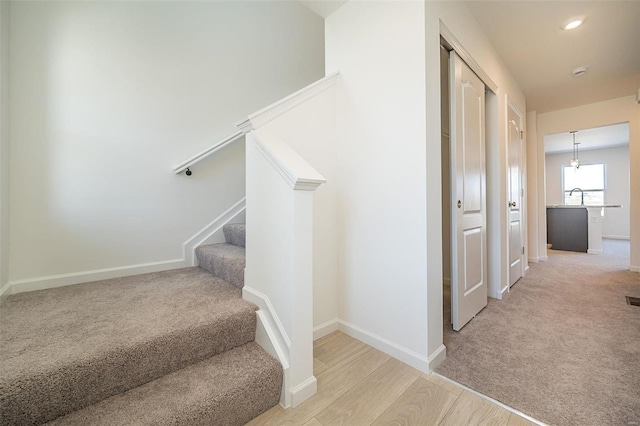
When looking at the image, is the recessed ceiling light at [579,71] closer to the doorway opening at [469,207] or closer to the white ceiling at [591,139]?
the doorway opening at [469,207]

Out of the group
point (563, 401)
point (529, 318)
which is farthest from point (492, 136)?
point (563, 401)

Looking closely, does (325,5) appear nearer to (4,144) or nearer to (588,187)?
(4,144)

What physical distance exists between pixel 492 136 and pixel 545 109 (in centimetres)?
260

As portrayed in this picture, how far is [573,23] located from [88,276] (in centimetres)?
431

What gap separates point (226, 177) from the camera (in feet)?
8.25

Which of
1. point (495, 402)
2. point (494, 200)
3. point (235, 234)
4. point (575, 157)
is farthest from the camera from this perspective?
point (575, 157)

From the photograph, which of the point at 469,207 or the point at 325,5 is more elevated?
the point at 325,5

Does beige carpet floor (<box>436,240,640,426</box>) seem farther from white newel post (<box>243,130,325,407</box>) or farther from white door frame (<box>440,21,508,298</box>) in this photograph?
white newel post (<box>243,130,325,407</box>)

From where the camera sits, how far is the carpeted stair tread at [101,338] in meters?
0.88

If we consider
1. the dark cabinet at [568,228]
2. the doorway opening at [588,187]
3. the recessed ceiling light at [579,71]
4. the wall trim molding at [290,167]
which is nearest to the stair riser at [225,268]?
the wall trim molding at [290,167]

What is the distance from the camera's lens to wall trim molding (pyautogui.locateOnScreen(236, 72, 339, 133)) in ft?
4.95

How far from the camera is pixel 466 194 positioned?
6.36 ft

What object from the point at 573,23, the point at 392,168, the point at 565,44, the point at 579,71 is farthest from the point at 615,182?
the point at 392,168

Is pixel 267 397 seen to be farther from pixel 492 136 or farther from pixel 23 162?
pixel 492 136
